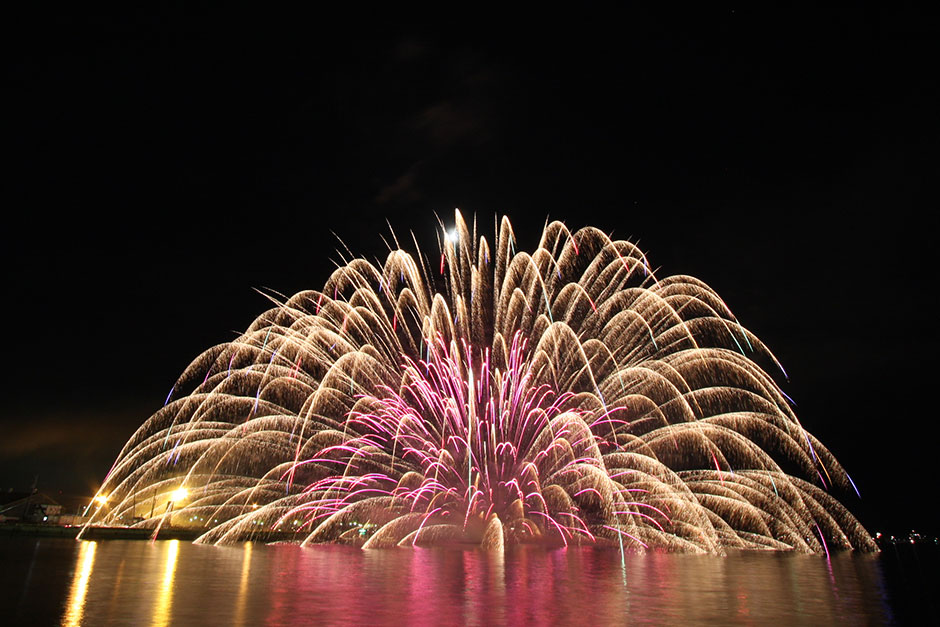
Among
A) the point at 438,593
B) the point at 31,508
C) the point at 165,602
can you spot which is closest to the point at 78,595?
the point at 165,602

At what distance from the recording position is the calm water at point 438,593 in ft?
43.6

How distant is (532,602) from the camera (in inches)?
611

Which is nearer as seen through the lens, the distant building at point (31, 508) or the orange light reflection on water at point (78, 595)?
the orange light reflection on water at point (78, 595)

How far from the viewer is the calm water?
43.6ft

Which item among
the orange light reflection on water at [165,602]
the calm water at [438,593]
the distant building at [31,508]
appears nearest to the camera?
the orange light reflection on water at [165,602]

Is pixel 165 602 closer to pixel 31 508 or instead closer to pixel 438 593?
pixel 438 593

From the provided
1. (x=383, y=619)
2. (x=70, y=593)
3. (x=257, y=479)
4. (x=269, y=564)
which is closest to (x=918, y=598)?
(x=383, y=619)

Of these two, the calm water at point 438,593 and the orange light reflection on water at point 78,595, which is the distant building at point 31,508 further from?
the orange light reflection on water at point 78,595

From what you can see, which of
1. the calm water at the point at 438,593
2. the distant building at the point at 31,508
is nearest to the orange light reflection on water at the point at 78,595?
the calm water at the point at 438,593

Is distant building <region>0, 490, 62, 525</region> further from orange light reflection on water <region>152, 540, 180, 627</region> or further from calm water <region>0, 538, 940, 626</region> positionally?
orange light reflection on water <region>152, 540, 180, 627</region>

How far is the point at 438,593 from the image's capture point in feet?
55.8

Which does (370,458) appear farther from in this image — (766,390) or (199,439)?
(766,390)

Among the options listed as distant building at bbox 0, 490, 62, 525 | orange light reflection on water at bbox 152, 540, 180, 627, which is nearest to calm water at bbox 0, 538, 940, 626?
orange light reflection on water at bbox 152, 540, 180, 627

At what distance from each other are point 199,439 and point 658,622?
30.1m
